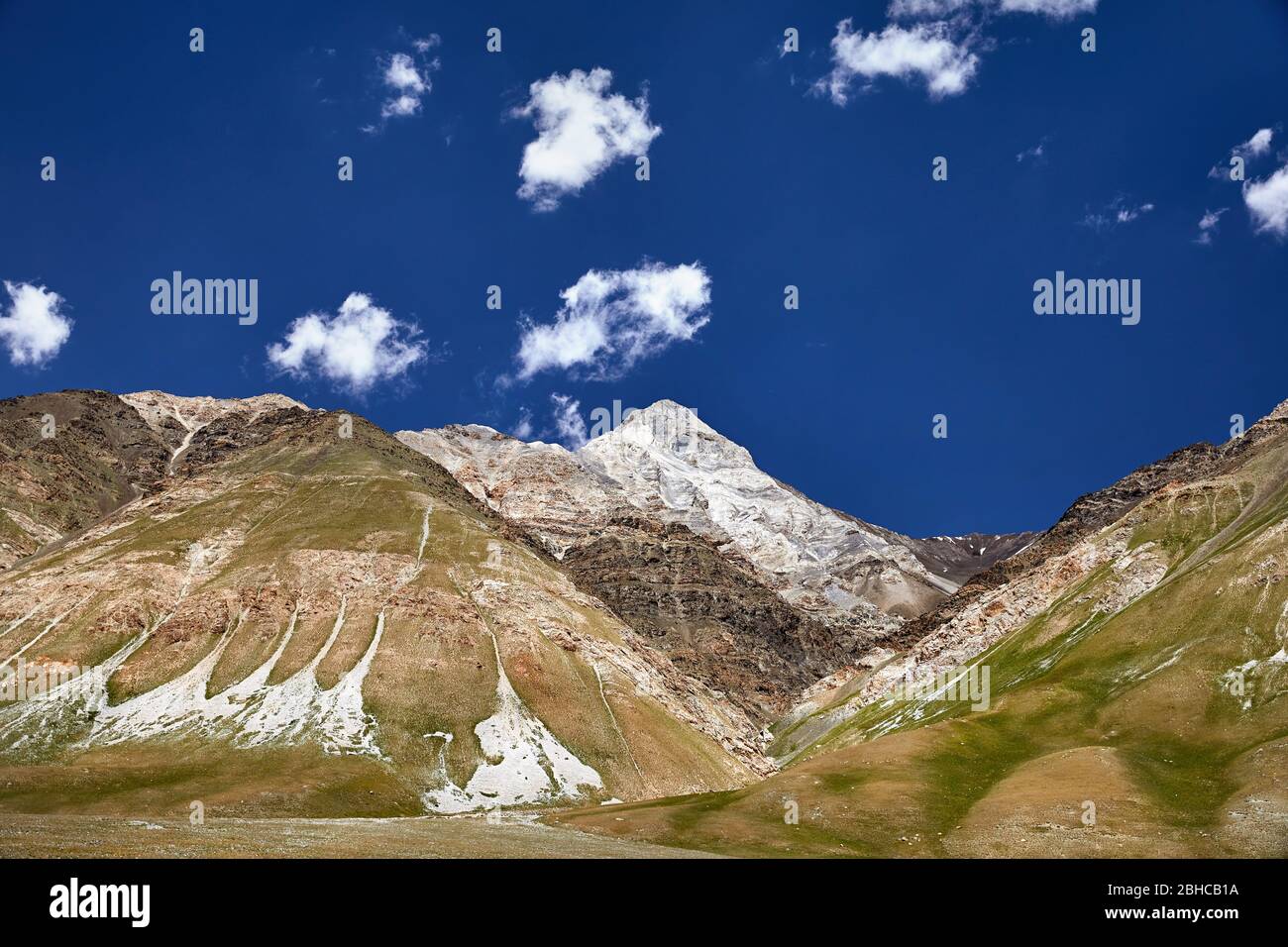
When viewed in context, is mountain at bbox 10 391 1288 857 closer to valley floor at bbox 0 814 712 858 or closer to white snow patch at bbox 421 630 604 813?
white snow patch at bbox 421 630 604 813

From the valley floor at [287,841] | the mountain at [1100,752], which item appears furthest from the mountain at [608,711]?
the valley floor at [287,841]

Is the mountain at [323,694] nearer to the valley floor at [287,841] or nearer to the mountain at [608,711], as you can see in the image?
the mountain at [608,711]

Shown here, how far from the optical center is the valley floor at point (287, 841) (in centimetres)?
4256

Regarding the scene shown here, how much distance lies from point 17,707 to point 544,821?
332 feet

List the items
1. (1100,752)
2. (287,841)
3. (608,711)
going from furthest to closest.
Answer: (608,711) → (1100,752) → (287,841)

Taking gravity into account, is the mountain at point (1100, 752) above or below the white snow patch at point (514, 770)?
above

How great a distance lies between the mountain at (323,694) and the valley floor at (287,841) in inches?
1471

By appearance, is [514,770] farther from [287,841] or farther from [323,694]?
[287,841]

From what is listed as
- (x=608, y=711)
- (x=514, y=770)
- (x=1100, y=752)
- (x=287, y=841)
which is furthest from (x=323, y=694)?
(x=1100, y=752)

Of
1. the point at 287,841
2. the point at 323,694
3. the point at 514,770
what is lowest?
the point at 514,770

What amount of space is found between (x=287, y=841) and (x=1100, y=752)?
8035 centimetres

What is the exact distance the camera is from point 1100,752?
302 ft
